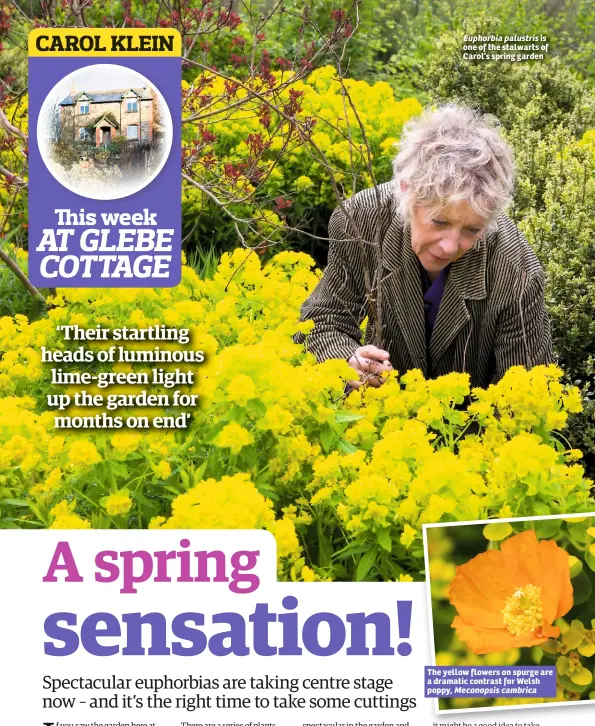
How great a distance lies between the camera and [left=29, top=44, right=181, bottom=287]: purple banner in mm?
1455

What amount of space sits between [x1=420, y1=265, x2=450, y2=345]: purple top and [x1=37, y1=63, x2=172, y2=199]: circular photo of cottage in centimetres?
83

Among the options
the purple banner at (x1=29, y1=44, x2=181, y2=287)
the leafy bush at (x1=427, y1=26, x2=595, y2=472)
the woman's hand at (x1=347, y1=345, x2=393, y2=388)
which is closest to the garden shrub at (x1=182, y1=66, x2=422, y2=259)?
the leafy bush at (x1=427, y1=26, x2=595, y2=472)

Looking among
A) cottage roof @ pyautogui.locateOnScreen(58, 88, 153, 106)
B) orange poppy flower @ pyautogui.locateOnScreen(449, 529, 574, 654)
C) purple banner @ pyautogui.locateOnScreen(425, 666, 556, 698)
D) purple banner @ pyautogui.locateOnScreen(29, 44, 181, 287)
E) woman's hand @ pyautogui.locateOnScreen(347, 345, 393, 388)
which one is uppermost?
cottage roof @ pyautogui.locateOnScreen(58, 88, 153, 106)

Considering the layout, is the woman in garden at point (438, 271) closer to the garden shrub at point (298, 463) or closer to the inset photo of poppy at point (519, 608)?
the garden shrub at point (298, 463)

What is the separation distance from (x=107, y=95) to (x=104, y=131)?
2.1 inches

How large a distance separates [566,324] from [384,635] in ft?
5.51

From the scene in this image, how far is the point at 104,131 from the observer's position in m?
1.46

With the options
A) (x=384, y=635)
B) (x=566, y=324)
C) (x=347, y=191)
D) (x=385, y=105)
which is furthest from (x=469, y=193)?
(x=385, y=105)

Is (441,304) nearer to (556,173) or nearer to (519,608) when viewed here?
(519,608)

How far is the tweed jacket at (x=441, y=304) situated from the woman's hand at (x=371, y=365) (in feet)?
0.36

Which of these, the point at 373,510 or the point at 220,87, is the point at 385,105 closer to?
the point at 220,87
